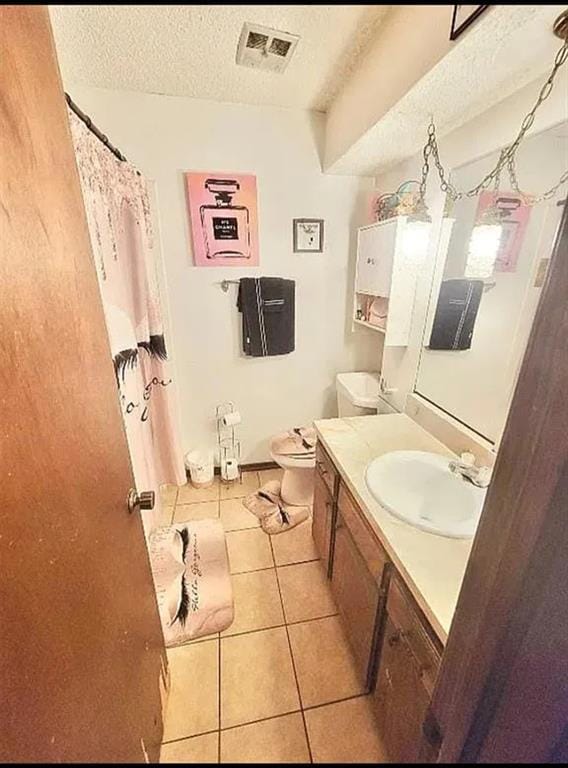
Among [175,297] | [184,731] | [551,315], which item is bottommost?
[184,731]

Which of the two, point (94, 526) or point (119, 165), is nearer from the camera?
point (94, 526)

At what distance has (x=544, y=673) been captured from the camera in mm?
359

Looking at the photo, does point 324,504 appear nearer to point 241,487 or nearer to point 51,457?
point 241,487

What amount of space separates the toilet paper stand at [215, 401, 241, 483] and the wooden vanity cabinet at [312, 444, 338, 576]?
886 mm

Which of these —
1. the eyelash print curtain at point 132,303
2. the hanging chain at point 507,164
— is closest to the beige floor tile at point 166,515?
the eyelash print curtain at point 132,303

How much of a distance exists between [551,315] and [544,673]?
0.39 m

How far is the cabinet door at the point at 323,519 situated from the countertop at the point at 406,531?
23 cm

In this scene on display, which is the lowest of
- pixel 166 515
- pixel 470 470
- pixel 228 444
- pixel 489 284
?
pixel 166 515

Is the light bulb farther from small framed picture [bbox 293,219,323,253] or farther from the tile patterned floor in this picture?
the tile patterned floor

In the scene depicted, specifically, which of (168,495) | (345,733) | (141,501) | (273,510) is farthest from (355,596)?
(168,495)

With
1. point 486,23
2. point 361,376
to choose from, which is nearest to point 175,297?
point 361,376

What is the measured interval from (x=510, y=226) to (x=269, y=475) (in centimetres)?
211

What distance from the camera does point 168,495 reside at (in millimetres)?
2307

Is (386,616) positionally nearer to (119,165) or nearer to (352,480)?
(352,480)
